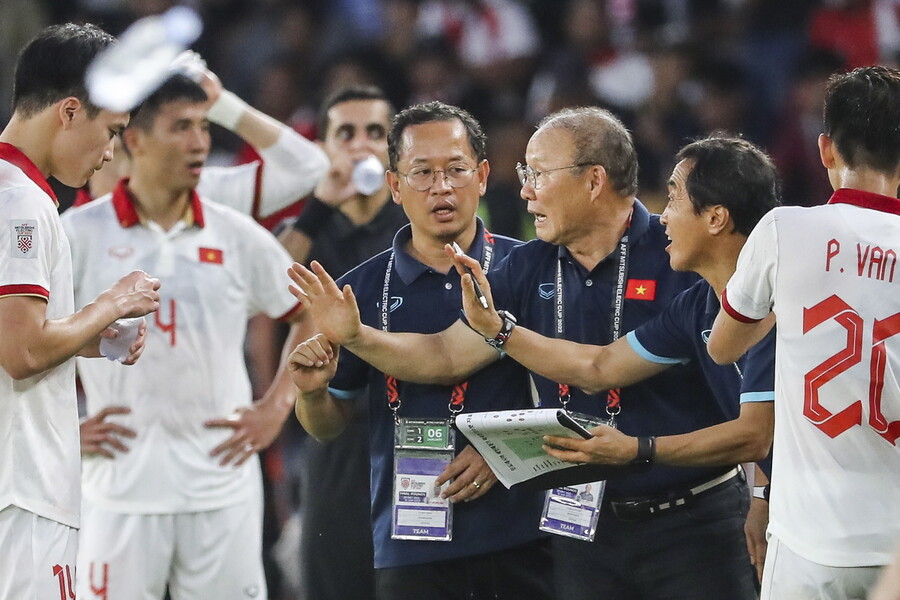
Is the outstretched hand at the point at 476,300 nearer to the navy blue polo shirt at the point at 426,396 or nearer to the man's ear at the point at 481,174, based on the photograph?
the navy blue polo shirt at the point at 426,396

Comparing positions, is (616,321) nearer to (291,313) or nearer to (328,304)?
(328,304)

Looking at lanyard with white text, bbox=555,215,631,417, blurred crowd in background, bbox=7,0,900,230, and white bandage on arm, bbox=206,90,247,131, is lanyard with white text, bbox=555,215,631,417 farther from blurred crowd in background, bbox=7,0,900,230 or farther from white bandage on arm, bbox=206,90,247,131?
blurred crowd in background, bbox=7,0,900,230

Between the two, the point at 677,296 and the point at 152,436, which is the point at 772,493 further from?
the point at 152,436

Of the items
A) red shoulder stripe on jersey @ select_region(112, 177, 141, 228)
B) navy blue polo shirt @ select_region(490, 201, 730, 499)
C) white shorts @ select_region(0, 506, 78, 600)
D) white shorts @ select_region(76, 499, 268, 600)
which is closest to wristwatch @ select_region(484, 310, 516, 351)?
navy blue polo shirt @ select_region(490, 201, 730, 499)

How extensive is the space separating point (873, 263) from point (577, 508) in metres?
1.28

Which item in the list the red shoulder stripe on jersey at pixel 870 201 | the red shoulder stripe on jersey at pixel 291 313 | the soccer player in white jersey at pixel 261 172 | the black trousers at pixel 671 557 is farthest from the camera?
the soccer player in white jersey at pixel 261 172

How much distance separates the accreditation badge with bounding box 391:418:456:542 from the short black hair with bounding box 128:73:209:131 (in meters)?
1.95

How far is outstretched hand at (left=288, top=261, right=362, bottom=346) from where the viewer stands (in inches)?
161

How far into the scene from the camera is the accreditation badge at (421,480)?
13.9 ft

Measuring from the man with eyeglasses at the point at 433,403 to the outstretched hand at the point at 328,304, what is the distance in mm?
160

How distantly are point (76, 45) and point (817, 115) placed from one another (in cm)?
583

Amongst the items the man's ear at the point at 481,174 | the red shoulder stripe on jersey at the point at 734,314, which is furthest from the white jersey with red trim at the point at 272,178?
the red shoulder stripe on jersey at the point at 734,314

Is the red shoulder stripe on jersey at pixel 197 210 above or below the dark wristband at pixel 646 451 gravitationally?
above

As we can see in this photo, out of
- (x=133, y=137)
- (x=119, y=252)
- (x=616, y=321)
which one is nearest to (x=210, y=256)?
(x=119, y=252)
